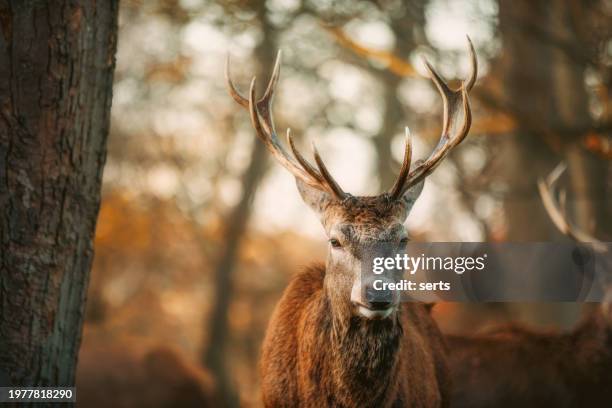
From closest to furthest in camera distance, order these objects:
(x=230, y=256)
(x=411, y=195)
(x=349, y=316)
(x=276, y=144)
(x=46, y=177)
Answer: (x=349, y=316) → (x=46, y=177) → (x=411, y=195) → (x=276, y=144) → (x=230, y=256)

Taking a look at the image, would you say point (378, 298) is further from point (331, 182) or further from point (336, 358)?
point (331, 182)

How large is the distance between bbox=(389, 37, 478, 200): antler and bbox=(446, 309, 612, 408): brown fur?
241cm

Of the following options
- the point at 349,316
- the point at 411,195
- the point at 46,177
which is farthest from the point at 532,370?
the point at 46,177

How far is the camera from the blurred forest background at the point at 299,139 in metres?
9.34

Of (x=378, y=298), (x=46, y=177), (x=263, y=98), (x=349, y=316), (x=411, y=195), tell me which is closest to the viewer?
(x=378, y=298)

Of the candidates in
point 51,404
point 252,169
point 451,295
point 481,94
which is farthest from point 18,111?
point 252,169

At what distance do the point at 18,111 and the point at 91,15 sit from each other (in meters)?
0.72

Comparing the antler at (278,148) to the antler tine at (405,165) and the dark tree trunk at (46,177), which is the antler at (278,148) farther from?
the dark tree trunk at (46,177)

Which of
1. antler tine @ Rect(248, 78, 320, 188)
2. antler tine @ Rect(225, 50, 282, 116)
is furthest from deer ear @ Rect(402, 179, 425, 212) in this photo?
antler tine @ Rect(225, 50, 282, 116)

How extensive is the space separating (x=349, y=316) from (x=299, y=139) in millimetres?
9853

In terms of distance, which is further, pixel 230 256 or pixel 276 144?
pixel 230 256

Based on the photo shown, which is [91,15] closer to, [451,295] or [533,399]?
[451,295]

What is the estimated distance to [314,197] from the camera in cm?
446

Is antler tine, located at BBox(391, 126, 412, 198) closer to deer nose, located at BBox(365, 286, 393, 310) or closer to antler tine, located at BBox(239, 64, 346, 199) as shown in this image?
antler tine, located at BBox(239, 64, 346, 199)
